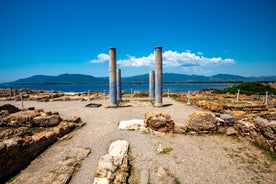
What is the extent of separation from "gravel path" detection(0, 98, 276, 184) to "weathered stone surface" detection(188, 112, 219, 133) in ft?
1.59

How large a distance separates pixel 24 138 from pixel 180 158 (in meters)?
5.83

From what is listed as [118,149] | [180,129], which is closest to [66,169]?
[118,149]

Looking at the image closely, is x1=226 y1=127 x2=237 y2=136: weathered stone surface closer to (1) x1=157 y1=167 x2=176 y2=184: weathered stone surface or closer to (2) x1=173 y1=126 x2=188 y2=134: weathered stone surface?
(2) x1=173 y1=126 x2=188 y2=134: weathered stone surface

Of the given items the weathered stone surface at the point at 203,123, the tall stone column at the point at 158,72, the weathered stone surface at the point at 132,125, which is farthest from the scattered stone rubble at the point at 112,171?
the tall stone column at the point at 158,72

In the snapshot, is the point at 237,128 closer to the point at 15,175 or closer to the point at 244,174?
the point at 244,174

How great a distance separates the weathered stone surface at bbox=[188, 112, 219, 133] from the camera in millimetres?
8750

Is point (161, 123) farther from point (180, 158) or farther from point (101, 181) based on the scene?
point (101, 181)

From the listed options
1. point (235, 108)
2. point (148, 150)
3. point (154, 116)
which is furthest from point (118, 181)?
point (235, 108)

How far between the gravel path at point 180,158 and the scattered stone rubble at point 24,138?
33cm

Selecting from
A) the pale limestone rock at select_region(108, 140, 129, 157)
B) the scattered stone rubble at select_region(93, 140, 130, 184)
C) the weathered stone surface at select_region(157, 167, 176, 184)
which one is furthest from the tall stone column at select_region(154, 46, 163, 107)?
the scattered stone rubble at select_region(93, 140, 130, 184)

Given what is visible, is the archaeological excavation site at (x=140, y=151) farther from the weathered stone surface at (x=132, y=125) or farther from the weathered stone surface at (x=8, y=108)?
the weathered stone surface at (x=8, y=108)

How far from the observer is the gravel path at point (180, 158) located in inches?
199

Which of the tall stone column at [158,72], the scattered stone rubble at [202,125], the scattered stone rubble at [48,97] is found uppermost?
the tall stone column at [158,72]

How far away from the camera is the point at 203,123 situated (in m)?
8.83
